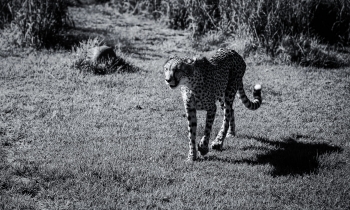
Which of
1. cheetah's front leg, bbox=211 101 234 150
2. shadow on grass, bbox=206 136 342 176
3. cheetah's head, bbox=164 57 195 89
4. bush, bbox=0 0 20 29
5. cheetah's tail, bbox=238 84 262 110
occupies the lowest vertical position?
shadow on grass, bbox=206 136 342 176

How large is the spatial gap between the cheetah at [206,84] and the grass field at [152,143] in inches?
11.9

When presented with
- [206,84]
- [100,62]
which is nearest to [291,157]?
[206,84]

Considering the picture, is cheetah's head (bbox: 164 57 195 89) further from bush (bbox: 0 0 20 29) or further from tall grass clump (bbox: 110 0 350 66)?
bush (bbox: 0 0 20 29)

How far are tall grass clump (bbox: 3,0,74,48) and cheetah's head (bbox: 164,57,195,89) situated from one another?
6.27 metres

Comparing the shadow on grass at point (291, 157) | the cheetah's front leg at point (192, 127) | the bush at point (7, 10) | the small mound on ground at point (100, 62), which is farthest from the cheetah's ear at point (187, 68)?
the bush at point (7, 10)

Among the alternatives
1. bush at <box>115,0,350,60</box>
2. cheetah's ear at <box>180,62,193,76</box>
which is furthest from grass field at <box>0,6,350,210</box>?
cheetah's ear at <box>180,62,193,76</box>

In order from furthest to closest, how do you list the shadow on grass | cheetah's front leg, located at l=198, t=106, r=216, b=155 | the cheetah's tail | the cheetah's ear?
the cheetah's tail
cheetah's front leg, located at l=198, t=106, r=216, b=155
the shadow on grass
the cheetah's ear

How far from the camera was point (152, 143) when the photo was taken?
629 centimetres

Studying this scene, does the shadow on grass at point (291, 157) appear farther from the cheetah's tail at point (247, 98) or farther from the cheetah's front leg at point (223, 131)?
the cheetah's tail at point (247, 98)

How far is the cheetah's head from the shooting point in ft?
17.3

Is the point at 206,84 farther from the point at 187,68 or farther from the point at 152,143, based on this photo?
the point at 152,143

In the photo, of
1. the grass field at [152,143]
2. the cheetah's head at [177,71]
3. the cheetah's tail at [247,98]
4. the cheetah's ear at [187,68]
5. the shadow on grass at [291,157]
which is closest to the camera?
the grass field at [152,143]

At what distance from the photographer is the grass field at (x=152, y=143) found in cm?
488

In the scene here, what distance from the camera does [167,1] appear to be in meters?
13.0
